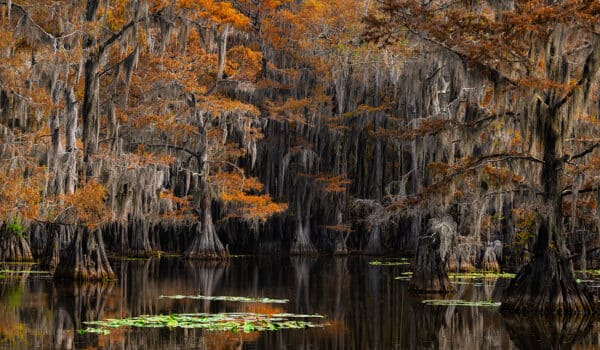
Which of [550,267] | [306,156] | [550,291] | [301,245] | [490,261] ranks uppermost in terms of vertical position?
[306,156]

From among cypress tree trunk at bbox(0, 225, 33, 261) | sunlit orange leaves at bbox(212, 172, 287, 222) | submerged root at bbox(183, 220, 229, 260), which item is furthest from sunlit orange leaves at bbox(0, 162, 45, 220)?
sunlit orange leaves at bbox(212, 172, 287, 222)

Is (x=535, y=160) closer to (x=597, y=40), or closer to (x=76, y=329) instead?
(x=597, y=40)

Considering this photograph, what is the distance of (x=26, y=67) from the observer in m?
19.1

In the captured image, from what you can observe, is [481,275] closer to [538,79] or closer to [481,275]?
[481,275]

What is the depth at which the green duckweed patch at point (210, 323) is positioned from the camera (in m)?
12.1

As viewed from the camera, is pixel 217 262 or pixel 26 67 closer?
pixel 26 67

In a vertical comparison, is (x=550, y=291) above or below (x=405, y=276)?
above

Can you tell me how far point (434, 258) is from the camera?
60.2ft

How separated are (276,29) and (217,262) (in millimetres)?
11087

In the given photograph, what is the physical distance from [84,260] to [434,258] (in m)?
7.46

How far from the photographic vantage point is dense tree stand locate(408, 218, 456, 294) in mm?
17875

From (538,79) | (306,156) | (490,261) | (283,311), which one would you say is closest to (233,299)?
(283,311)

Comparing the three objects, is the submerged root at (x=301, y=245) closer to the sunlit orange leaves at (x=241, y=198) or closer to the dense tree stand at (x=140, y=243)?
the sunlit orange leaves at (x=241, y=198)

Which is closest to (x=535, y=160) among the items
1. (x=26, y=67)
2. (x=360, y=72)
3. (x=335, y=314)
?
(x=335, y=314)
